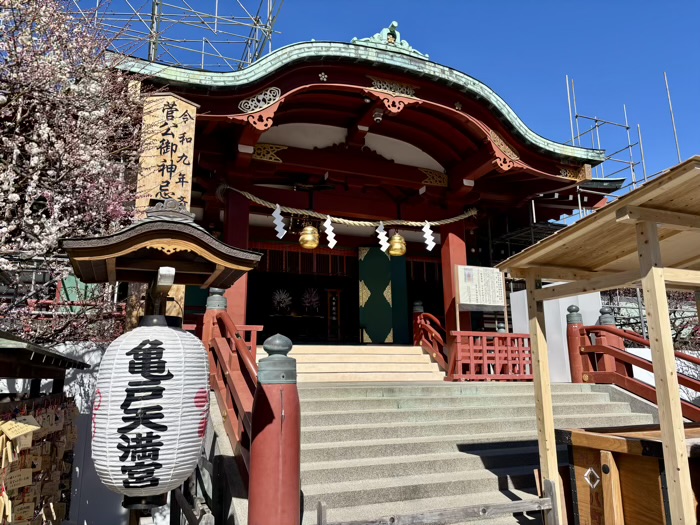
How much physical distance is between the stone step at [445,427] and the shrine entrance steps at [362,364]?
2.64 m

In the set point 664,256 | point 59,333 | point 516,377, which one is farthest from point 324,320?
point 664,256

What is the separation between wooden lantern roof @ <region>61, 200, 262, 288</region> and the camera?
3689mm

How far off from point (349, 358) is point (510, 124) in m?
5.92

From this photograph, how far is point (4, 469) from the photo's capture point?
387 cm

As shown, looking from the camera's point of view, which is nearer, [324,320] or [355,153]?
[355,153]

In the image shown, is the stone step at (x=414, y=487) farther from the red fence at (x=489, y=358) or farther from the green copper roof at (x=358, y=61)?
the green copper roof at (x=358, y=61)

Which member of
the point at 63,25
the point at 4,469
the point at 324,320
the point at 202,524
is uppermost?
the point at 63,25

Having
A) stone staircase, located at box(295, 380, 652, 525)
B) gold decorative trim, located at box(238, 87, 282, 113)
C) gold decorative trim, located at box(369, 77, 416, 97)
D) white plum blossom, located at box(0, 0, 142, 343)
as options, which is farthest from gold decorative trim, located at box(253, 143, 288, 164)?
stone staircase, located at box(295, 380, 652, 525)

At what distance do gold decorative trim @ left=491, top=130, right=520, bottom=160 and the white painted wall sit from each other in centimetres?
339

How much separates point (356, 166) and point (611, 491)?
26.0ft

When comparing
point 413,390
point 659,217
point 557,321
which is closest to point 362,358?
point 413,390

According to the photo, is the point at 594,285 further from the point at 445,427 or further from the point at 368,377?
the point at 368,377

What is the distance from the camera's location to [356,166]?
10.6 meters

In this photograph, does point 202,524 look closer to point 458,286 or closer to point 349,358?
point 349,358
